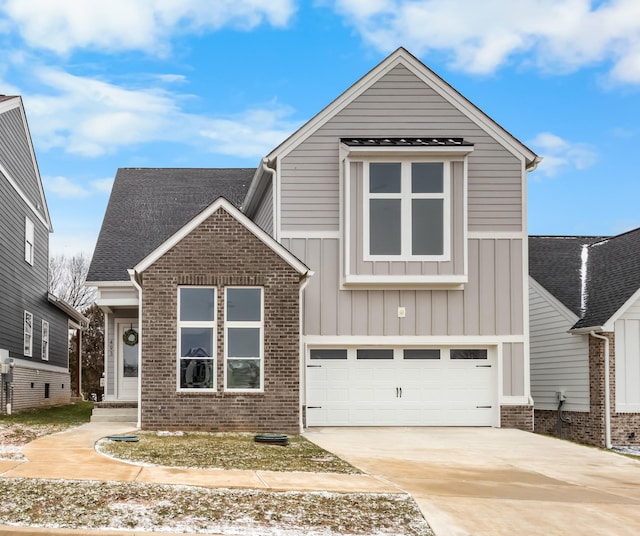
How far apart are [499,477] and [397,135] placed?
9.80 meters

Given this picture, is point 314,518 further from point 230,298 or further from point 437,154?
point 437,154

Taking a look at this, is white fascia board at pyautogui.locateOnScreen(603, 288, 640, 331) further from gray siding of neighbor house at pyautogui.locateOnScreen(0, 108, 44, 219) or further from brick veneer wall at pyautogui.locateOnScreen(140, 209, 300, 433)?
gray siding of neighbor house at pyautogui.locateOnScreen(0, 108, 44, 219)

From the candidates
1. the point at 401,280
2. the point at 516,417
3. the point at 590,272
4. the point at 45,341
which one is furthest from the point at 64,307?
the point at 590,272

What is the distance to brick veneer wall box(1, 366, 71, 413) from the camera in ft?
78.8

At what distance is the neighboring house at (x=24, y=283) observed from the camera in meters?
22.9

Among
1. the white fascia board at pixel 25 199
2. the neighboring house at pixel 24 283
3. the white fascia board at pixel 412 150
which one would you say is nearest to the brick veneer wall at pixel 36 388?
the neighboring house at pixel 24 283

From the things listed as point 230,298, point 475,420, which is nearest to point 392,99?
point 230,298

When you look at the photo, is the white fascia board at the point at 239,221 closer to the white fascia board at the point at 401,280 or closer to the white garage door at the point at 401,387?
the white fascia board at the point at 401,280

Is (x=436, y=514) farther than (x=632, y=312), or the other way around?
(x=632, y=312)

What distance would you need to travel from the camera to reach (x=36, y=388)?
2703 cm

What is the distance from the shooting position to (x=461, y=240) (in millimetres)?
18625

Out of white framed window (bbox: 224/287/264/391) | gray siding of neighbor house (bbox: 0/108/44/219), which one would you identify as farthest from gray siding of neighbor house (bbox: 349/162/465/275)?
gray siding of neighbor house (bbox: 0/108/44/219)

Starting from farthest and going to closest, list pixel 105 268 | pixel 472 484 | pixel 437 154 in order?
pixel 105 268 < pixel 437 154 < pixel 472 484

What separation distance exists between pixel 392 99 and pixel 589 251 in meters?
9.38
